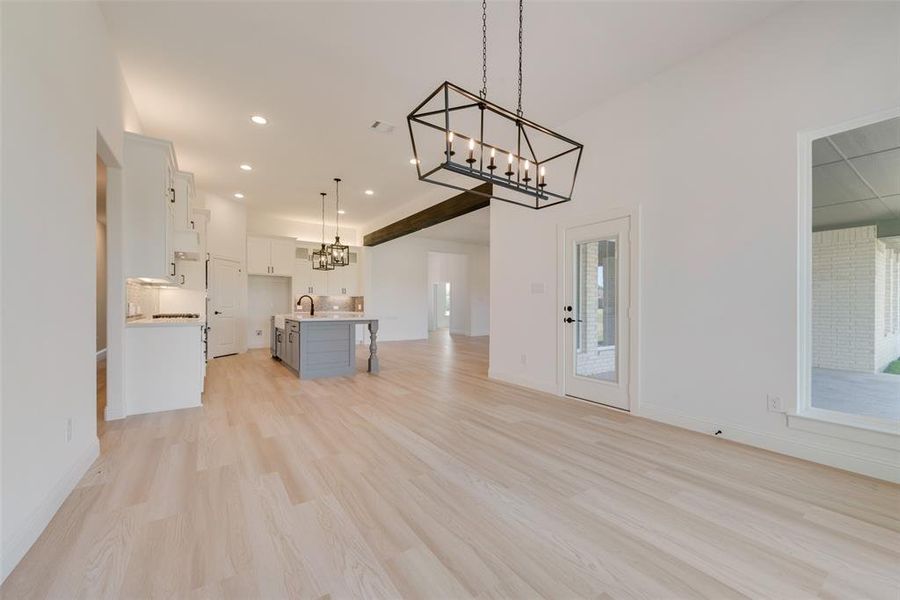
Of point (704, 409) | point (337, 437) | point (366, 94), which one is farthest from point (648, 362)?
point (366, 94)

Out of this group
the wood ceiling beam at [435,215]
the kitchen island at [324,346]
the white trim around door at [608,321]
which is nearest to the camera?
the white trim around door at [608,321]

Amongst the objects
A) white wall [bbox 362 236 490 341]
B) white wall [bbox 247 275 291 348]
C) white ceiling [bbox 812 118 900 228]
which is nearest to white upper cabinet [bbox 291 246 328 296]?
white wall [bbox 247 275 291 348]

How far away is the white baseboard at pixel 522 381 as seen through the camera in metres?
4.36

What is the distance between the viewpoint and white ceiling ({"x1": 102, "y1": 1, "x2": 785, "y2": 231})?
264cm

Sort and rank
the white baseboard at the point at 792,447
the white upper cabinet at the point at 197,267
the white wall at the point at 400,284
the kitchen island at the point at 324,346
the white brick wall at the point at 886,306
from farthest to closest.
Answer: the white wall at the point at 400,284, the white upper cabinet at the point at 197,267, the kitchen island at the point at 324,346, the white brick wall at the point at 886,306, the white baseboard at the point at 792,447

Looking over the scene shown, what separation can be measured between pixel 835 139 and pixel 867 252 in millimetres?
1025

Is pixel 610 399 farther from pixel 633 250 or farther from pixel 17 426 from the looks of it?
pixel 17 426

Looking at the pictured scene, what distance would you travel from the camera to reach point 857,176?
2.86 metres

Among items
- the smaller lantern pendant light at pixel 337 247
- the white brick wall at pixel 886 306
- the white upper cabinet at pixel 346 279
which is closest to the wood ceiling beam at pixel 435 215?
the white upper cabinet at pixel 346 279

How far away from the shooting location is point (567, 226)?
4172 millimetres

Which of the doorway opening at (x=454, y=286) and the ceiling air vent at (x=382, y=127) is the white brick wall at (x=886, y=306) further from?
the doorway opening at (x=454, y=286)

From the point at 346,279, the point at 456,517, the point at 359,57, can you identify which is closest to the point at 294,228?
the point at 346,279

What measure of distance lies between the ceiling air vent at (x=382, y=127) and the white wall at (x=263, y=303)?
19.2 ft

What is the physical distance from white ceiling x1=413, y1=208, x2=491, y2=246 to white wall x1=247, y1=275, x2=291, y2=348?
12.4 feet
